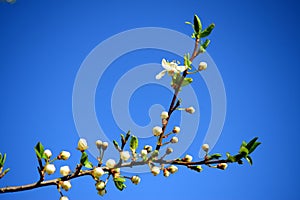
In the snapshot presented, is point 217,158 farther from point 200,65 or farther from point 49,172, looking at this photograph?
point 49,172

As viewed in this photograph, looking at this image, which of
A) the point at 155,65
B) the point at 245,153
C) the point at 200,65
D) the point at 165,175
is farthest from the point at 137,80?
the point at 245,153

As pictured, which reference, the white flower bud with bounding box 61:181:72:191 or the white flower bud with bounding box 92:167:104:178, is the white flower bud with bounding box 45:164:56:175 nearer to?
the white flower bud with bounding box 61:181:72:191

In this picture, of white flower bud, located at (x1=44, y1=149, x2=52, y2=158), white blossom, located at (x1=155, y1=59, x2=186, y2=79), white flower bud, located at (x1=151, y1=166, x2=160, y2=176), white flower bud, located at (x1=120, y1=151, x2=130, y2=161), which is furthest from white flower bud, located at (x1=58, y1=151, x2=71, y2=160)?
white blossom, located at (x1=155, y1=59, x2=186, y2=79)

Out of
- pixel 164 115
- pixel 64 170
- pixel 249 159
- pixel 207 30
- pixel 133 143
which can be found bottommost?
pixel 249 159

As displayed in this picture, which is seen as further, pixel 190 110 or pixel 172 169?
pixel 190 110

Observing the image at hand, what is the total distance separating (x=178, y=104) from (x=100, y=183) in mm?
686

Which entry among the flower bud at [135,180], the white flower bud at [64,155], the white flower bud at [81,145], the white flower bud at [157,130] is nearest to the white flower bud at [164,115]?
the white flower bud at [157,130]

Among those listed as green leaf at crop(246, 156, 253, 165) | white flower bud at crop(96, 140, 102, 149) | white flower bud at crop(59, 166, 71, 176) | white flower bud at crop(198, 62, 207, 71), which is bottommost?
green leaf at crop(246, 156, 253, 165)

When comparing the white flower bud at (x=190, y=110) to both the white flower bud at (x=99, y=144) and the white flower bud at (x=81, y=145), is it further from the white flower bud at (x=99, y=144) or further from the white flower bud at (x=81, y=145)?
the white flower bud at (x=81, y=145)

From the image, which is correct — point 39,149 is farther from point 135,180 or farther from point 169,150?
point 169,150

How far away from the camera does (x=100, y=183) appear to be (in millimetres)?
1520

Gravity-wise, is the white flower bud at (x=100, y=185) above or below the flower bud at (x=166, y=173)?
below

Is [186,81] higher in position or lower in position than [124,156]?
higher

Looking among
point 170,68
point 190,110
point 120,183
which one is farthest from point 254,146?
point 120,183
